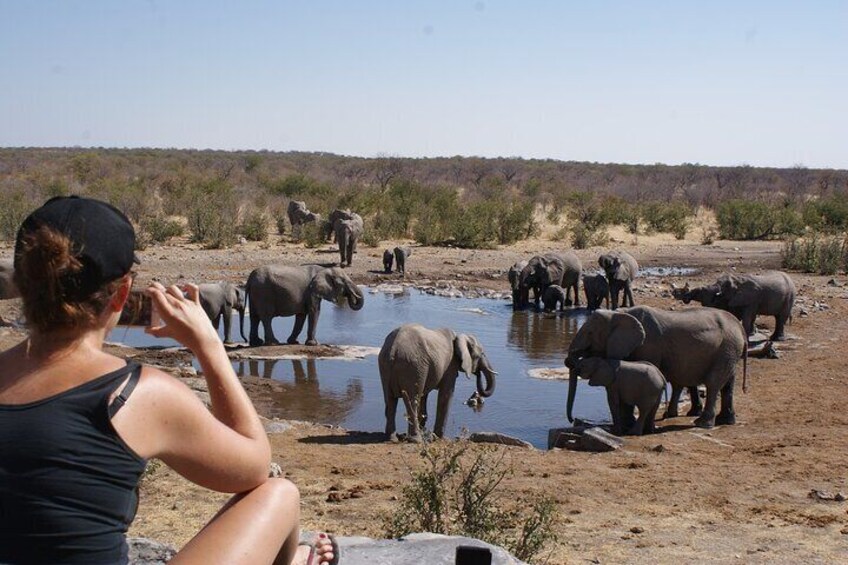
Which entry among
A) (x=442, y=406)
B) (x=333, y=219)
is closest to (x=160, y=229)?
(x=333, y=219)

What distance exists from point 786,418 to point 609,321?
2.26 meters

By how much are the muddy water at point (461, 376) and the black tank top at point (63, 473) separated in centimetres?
770

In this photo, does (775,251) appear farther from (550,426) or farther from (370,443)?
(370,443)

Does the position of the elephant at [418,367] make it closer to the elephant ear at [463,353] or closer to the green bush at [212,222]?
the elephant ear at [463,353]

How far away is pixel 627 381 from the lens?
10.8 metres

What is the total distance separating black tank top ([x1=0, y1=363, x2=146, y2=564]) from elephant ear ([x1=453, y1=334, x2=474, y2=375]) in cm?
840

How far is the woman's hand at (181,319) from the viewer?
8.82 feet

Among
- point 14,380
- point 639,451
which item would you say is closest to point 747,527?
point 639,451

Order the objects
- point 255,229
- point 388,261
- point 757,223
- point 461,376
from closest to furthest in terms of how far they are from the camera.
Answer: point 461,376
point 388,261
point 255,229
point 757,223

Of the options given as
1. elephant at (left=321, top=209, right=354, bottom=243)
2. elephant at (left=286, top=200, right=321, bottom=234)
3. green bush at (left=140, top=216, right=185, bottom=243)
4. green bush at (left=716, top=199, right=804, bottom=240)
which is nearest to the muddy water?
elephant at (left=321, top=209, right=354, bottom=243)

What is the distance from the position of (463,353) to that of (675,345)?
8.96 ft

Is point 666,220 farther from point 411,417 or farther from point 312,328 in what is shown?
point 411,417

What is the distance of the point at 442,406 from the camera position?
10.6 m

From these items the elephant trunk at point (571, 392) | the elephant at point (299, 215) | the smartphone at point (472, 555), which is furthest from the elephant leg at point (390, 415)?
the elephant at point (299, 215)
